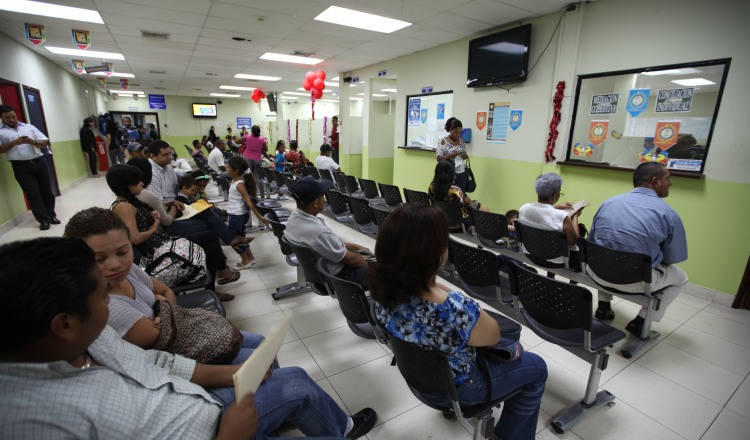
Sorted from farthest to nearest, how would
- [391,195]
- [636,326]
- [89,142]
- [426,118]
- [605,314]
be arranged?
[89,142], [426,118], [391,195], [605,314], [636,326]

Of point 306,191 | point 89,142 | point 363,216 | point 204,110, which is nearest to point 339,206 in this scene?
point 363,216

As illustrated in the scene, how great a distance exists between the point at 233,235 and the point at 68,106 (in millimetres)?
8714

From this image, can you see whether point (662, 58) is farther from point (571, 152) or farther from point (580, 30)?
point (571, 152)

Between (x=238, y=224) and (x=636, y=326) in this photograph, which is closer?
(x=636, y=326)

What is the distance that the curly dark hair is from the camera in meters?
1.10

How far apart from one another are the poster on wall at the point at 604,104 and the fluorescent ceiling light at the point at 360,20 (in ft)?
8.56

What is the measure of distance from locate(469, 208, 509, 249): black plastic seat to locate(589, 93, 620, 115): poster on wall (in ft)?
7.00

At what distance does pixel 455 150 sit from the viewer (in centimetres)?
501

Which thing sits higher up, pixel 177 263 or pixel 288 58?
pixel 288 58

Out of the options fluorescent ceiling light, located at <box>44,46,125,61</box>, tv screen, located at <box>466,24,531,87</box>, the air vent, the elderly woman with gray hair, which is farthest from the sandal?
fluorescent ceiling light, located at <box>44,46,125,61</box>

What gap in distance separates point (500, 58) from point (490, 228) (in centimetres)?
298

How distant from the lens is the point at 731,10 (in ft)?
9.51

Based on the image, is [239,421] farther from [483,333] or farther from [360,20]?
[360,20]

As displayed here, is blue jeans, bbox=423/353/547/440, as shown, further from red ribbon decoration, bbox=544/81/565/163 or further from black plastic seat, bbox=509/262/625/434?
red ribbon decoration, bbox=544/81/565/163
